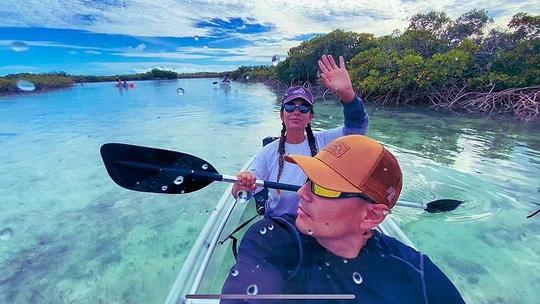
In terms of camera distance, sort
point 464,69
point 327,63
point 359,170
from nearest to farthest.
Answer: point 359,170
point 327,63
point 464,69

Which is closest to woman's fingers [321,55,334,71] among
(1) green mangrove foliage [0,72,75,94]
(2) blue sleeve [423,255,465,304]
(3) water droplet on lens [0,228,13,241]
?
(2) blue sleeve [423,255,465,304]

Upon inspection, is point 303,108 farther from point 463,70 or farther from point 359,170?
point 463,70

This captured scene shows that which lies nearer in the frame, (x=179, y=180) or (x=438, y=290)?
(x=438, y=290)

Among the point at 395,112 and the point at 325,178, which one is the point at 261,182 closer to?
the point at 325,178

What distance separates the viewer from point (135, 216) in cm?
441

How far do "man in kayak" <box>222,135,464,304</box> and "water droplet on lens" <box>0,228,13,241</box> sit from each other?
14.3 ft

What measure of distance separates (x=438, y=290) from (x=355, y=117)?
5.43ft

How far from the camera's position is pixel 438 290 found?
1204mm

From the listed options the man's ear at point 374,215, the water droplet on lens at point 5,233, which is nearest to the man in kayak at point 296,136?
the man's ear at point 374,215

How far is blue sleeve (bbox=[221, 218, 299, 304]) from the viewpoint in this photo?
4.04 ft

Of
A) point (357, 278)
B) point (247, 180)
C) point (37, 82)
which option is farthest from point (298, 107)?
point (37, 82)

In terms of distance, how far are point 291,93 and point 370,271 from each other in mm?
1912

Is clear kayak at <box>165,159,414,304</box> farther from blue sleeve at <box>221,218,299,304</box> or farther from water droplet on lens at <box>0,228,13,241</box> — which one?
water droplet on lens at <box>0,228,13,241</box>

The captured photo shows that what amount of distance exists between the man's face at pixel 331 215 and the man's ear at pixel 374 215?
2 cm
